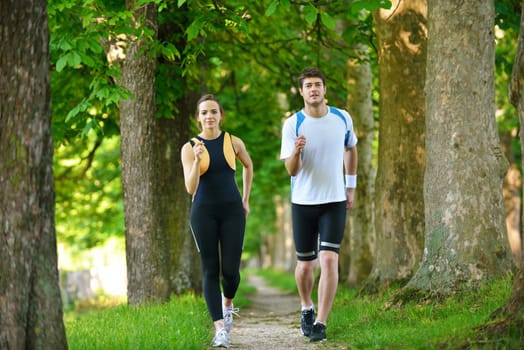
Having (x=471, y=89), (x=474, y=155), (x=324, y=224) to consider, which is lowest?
(x=324, y=224)

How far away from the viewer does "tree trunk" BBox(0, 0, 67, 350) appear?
17.8 feet

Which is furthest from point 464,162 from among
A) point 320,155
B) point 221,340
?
point 221,340

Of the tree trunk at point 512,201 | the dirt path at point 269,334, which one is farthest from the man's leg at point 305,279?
the tree trunk at point 512,201

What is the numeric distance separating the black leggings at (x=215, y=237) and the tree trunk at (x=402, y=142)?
3.81 meters

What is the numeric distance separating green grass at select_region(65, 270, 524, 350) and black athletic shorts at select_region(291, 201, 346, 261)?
2.74 feet

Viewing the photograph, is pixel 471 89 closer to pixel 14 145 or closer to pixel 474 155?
pixel 474 155

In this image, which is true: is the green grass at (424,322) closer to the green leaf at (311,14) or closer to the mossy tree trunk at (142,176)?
the mossy tree trunk at (142,176)

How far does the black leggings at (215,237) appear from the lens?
7469mm

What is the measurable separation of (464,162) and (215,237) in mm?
2664

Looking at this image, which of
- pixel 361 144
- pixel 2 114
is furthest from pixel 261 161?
pixel 2 114

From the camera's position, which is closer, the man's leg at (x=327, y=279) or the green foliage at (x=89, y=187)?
the man's leg at (x=327, y=279)

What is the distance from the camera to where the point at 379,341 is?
6.86m

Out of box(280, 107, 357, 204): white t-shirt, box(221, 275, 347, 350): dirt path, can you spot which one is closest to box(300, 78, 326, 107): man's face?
box(280, 107, 357, 204): white t-shirt

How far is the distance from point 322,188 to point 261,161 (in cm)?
1476
